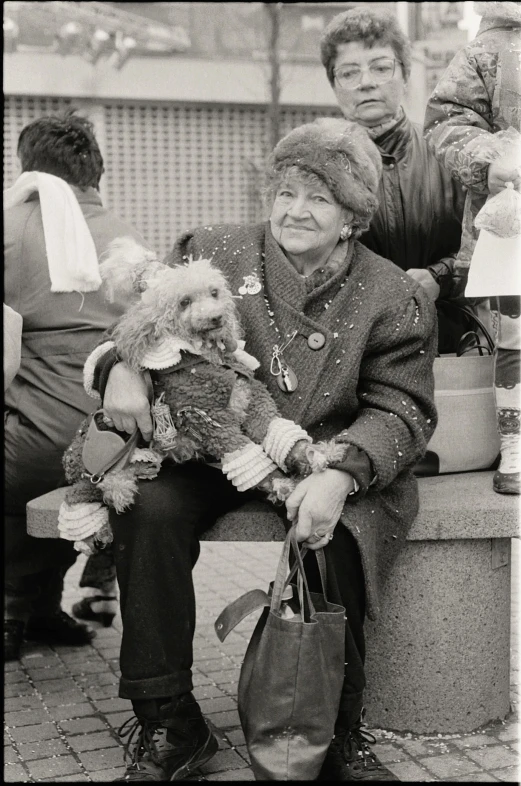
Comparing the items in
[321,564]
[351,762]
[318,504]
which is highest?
[318,504]

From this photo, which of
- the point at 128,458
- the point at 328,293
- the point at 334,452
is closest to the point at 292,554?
the point at 334,452

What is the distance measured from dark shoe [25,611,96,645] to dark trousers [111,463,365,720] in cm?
126

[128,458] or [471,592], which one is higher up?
[128,458]

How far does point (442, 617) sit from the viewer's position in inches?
117

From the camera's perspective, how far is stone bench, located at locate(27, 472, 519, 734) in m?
2.94

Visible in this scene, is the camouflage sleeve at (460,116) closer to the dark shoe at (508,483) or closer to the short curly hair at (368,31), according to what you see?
the short curly hair at (368,31)

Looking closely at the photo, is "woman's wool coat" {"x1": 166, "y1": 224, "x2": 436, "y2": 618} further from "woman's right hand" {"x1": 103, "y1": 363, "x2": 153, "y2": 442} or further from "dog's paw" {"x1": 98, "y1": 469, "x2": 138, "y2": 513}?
"dog's paw" {"x1": 98, "y1": 469, "x2": 138, "y2": 513}

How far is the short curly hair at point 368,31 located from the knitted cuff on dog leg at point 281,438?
5.58 ft

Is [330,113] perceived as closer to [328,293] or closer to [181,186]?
[181,186]

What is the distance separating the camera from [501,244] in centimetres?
312

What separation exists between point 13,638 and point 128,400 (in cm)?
150

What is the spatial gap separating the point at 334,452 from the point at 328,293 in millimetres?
514

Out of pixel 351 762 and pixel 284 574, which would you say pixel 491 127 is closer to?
pixel 284 574

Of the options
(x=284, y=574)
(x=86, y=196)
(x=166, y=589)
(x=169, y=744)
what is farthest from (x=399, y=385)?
(x=86, y=196)
